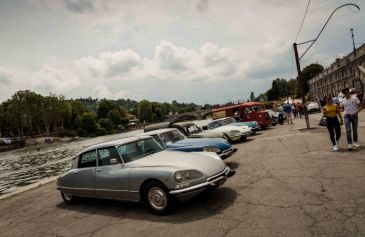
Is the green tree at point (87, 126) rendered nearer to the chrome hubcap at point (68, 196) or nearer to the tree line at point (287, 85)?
the tree line at point (287, 85)

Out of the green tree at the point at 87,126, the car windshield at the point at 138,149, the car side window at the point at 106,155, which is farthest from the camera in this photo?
the green tree at the point at 87,126

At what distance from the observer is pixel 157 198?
626 cm

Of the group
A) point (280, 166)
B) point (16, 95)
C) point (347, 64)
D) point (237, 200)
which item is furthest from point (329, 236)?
point (16, 95)

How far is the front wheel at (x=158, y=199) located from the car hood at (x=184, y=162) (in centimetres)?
44

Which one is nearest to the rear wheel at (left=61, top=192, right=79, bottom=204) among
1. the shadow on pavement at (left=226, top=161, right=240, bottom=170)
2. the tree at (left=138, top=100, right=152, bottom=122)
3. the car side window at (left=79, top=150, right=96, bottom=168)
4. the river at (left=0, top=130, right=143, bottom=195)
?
the car side window at (left=79, top=150, right=96, bottom=168)

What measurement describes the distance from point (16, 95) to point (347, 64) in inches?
3709

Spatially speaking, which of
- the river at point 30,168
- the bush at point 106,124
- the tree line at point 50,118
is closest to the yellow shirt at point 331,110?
the river at point 30,168

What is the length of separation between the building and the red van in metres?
18.2

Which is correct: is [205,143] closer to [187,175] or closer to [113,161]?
[113,161]

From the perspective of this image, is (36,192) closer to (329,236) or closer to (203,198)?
→ (203,198)

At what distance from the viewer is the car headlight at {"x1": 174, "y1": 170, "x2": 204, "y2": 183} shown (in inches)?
235

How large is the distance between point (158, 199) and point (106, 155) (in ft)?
6.27

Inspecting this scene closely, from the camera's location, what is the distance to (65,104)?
110 meters

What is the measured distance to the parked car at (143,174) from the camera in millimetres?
6020
